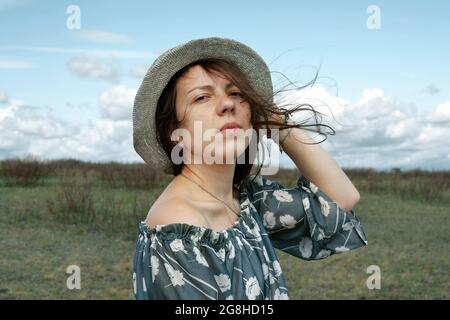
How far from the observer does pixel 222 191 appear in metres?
1.94

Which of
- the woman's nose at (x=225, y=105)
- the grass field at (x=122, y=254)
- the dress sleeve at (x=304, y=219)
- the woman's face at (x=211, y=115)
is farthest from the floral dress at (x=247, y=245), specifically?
Result: the grass field at (x=122, y=254)

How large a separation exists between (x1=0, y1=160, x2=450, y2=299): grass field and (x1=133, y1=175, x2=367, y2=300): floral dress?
3954mm

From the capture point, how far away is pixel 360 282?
6.65 m

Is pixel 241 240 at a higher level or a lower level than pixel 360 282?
higher

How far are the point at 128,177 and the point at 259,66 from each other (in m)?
13.5

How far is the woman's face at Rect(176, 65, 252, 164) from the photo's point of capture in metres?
1.79

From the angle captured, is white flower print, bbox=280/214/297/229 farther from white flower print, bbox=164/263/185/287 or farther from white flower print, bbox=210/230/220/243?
white flower print, bbox=164/263/185/287

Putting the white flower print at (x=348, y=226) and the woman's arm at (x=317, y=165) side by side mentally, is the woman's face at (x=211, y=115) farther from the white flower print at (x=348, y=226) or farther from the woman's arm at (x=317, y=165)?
the white flower print at (x=348, y=226)

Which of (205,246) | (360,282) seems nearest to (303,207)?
(205,246)

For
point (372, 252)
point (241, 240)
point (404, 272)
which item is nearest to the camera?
point (241, 240)

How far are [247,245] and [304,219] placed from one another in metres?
0.44

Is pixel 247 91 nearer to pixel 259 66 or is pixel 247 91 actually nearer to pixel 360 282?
pixel 259 66

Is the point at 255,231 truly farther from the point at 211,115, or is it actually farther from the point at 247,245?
the point at 211,115

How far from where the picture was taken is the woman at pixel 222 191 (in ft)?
5.54
